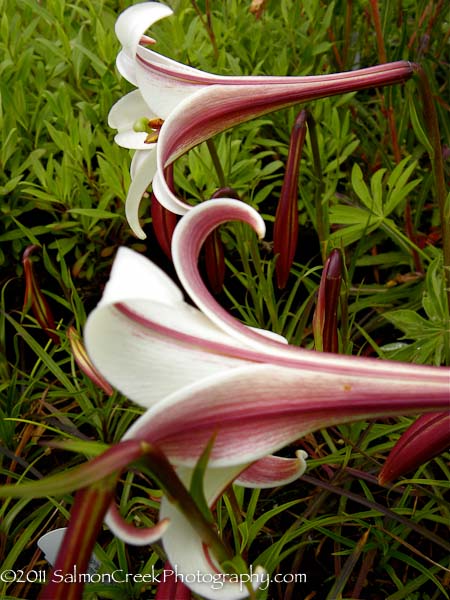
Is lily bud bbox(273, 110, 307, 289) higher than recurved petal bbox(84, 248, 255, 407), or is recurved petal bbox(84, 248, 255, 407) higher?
recurved petal bbox(84, 248, 255, 407)

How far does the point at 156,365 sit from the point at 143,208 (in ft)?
3.11

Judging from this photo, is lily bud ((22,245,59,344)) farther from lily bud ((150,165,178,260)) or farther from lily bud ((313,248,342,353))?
lily bud ((313,248,342,353))

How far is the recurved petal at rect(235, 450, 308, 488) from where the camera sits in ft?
1.69

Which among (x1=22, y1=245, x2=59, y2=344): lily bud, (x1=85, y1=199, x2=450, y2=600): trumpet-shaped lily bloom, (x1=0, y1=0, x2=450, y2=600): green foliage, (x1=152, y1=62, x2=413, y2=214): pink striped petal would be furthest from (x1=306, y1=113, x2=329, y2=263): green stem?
(x1=85, y1=199, x2=450, y2=600): trumpet-shaped lily bloom

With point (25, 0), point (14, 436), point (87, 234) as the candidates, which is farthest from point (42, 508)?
point (25, 0)

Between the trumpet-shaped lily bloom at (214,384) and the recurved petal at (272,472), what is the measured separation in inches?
2.8

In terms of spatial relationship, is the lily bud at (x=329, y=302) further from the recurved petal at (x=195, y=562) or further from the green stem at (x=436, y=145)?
the recurved petal at (x=195, y=562)

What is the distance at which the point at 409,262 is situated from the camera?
129 centimetres

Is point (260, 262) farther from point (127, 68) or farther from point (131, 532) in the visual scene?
point (131, 532)

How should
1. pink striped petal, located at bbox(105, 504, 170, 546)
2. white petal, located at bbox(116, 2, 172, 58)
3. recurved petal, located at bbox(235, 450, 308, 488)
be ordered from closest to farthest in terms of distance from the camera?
pink striped petal, located at bbox(105, 504, 170, 546), recurved petal, located at bbox(235, 450, 308, 488), white petal, located at bbox(116, 2, 172, 58)

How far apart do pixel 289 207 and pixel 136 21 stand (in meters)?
0.28

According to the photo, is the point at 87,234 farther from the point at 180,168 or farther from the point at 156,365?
the point at 156,365

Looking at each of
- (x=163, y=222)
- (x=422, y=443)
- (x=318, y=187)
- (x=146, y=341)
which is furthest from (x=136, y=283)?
(x=318, y=187)

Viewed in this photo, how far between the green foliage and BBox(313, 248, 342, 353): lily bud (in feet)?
0.47
